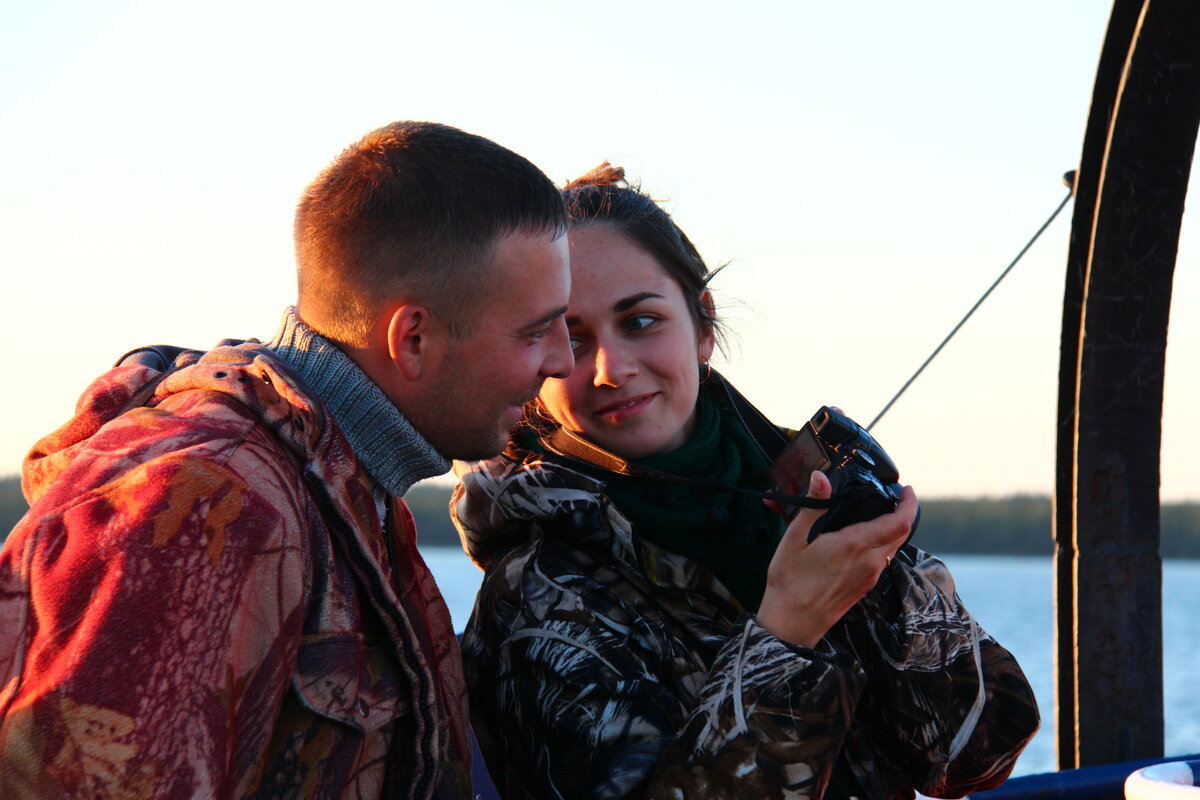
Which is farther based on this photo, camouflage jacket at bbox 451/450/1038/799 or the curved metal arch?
the curved metal arch

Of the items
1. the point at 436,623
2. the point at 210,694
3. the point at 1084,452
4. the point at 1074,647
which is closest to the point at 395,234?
the point at 436,623

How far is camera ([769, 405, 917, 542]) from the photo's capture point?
6.51ft

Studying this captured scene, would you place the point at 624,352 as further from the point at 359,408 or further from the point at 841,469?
the point at 359,408

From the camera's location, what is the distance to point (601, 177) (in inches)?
100

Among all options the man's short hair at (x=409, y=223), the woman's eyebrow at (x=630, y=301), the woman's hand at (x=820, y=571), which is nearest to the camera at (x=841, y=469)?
the woman's hand at (x=820, y=571)

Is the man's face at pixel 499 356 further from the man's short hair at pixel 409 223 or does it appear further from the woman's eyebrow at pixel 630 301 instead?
the woman's eyebrow at pixel 630 301

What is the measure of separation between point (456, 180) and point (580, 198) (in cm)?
50

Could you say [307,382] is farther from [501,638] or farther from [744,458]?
[744,458]

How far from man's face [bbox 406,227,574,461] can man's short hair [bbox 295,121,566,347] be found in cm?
3

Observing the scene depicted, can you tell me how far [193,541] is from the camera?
144 cm

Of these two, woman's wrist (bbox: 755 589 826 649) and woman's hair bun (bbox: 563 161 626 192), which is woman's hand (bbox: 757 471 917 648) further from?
woman's hair bun (bbox: 563 161 626 192)

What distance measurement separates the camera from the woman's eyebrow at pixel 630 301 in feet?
7.47

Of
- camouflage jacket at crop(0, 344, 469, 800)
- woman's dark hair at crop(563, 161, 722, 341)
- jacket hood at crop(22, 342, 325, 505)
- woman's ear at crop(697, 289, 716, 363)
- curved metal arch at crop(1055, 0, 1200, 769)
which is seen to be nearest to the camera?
camouflage jacket at crop(0, 344, 469, 800)

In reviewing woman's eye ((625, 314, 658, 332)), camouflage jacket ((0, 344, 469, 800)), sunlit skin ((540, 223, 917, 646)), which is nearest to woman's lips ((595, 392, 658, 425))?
sunlit skin ((540, 223, 917, 646))
